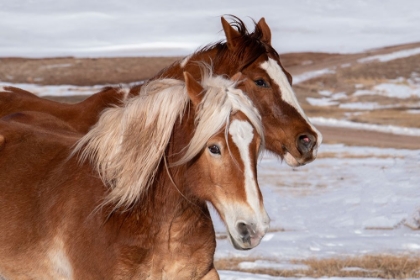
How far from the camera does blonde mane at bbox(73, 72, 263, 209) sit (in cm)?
460

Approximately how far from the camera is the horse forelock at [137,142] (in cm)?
475

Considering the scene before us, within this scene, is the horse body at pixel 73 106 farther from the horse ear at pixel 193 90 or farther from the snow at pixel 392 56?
the snow at pixel 392 56

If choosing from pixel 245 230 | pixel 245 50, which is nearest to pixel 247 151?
Result: pixel 245 230

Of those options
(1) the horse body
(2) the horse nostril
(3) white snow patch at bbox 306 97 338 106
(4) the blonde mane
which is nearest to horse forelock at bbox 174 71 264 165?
Answer: (4) the blonde mane

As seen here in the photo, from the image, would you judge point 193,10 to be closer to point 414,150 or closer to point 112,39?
point 112,39

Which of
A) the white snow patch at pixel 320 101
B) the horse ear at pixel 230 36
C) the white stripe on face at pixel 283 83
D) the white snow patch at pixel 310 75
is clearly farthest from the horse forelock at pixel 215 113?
the white snow patch at pixel 310 75

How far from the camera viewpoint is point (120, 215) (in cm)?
477

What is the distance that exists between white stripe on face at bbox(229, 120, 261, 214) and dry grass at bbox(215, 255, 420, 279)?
4516mm

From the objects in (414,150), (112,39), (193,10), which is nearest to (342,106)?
(414,150)

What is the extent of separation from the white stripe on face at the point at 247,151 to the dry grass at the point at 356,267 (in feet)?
14.8

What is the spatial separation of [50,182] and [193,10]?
174ft

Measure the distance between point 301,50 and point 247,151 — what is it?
144 ft

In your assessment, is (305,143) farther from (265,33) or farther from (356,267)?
(356,267)

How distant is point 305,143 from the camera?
6.93 metres
